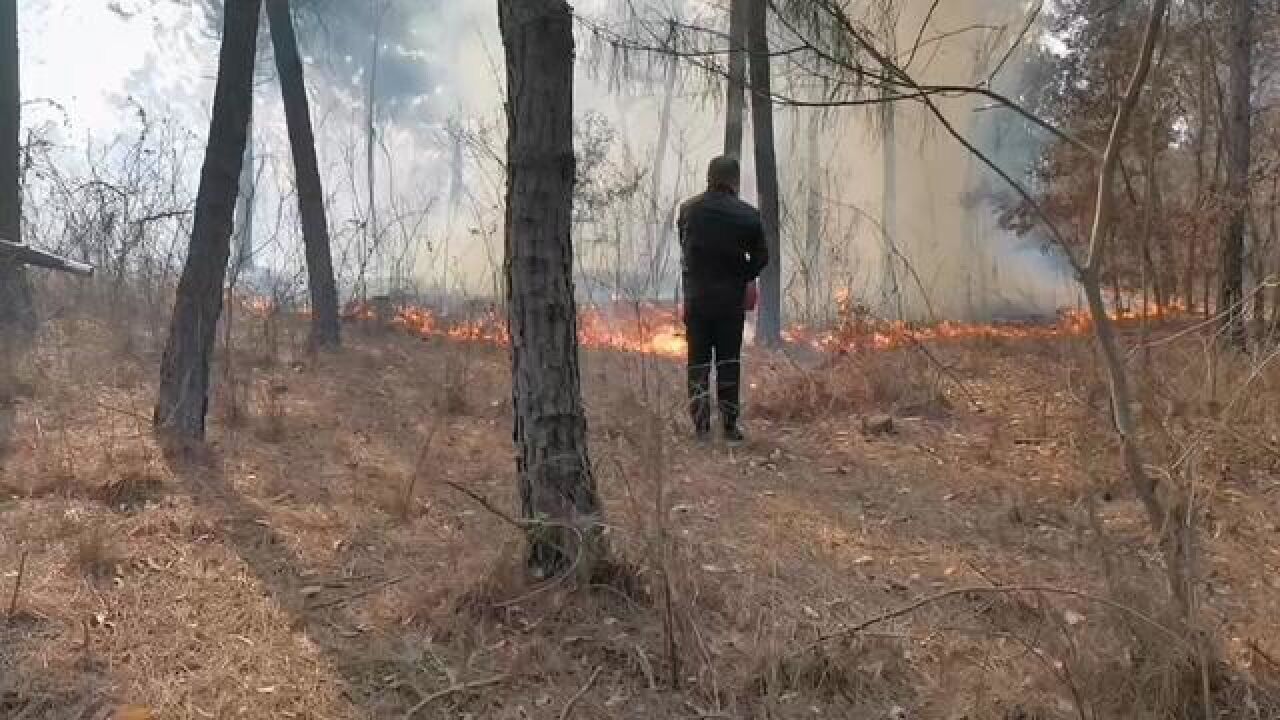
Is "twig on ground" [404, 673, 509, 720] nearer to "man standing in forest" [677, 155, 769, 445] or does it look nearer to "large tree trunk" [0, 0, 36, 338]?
"man standing in forest" [677, 155, 769, 445]

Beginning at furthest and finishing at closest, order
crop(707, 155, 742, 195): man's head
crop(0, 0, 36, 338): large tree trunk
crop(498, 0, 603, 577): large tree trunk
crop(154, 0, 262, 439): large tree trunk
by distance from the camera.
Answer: crop(0, 0, 36, 338): large tree trunk → crop(707, 155, 742, 195): man's head → crop(154, 0, 262, 439): large tree trunk → crop(498, 0, 603, 577): large tree trunk

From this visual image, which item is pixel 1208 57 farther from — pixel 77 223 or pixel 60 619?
pixel 77 223

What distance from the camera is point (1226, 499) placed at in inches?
169


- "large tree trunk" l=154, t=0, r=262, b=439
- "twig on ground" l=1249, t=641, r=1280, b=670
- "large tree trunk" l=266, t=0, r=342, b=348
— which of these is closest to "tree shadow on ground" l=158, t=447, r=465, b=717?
"large tree trunk" l=154, t=0, r=262, b=439

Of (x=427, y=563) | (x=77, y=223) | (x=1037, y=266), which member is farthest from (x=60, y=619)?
(x=1037, y=266)

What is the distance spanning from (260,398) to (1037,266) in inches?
1515

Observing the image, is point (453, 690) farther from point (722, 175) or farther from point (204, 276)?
point (722, 175)

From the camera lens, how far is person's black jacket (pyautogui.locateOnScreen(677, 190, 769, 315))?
5.98 meters

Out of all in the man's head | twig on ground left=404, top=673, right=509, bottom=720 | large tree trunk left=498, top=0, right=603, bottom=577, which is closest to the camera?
twig on ground left=404, top=673, right=509, bottom=720

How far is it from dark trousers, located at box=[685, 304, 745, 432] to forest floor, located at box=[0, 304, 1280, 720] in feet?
0.81

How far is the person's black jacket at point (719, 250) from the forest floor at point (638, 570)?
914 mm

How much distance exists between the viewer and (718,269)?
238 inches

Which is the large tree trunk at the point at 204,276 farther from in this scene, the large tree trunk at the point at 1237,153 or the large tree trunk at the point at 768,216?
the large tree trunk at the point at 1237,153

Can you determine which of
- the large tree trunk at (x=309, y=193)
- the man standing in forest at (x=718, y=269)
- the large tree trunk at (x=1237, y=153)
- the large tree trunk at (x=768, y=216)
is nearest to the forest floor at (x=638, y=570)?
the man standing in forest at (x=718, y=269)
